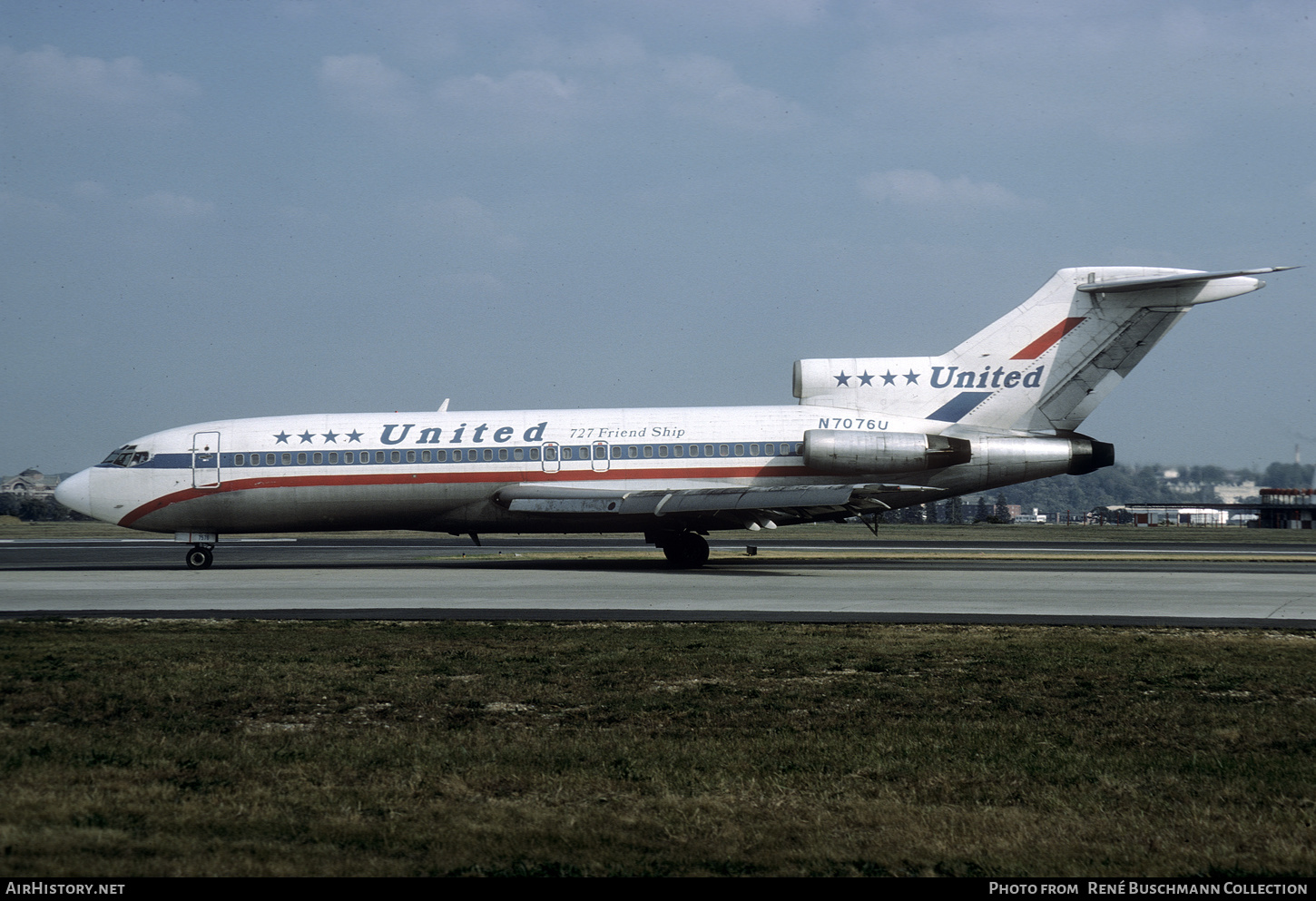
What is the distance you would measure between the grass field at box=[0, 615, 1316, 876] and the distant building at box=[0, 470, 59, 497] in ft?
402

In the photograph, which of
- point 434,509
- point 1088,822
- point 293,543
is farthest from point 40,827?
point 293,543

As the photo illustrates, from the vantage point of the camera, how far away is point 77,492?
29.0 metres

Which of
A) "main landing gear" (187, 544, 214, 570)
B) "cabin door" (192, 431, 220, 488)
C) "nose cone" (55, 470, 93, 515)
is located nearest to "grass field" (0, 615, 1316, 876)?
→ "main landing gear" (187, 544, 214, 570)

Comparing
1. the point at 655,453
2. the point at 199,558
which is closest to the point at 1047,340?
the point at 655,453

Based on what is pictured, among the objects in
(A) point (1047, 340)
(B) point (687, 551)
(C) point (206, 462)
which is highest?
(A) point (1047, 340)

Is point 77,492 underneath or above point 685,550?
above

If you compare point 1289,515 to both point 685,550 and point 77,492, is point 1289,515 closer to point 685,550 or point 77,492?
point 685,550

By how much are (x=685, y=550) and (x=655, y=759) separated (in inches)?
837

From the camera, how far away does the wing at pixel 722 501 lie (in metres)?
26.5

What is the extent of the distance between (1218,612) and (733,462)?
13539 millimetres

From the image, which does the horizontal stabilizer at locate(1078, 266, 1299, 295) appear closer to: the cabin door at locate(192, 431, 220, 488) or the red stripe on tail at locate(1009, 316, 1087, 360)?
the red stripe on tail at locate(1009, 316, 1087, 360)

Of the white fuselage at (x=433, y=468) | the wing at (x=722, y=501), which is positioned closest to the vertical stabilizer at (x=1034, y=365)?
the white fuselage at (x=433, y=468)

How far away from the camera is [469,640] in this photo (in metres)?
14.0

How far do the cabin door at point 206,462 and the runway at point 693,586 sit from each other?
7.86 feet
